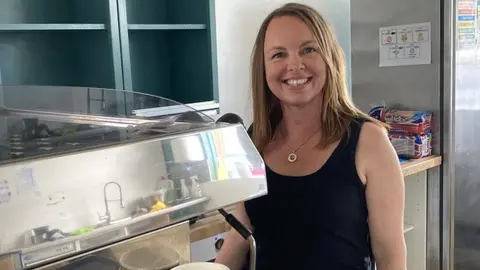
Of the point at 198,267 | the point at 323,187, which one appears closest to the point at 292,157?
the point at 323,187

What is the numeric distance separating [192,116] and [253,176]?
158 millimetres

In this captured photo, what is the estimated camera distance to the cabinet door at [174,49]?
7.59 ft

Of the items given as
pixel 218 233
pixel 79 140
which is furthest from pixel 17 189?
pixel 218 233

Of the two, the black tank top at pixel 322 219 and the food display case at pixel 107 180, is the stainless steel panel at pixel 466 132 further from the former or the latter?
the food display case at pixel 107 180

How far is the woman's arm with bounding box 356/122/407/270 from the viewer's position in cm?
113

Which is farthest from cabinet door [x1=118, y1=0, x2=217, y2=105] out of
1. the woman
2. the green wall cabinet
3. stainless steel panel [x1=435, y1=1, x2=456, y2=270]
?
the woman

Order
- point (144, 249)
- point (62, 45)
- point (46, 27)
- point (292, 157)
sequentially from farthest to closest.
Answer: point (62, 45)
point (46, 27)
point (292, 157)
point (144, 249)

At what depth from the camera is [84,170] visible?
0.51 meters

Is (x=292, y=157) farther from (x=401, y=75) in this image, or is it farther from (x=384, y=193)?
(x=401, y=75)

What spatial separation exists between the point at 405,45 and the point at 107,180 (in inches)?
87.3

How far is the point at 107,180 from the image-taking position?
52cm

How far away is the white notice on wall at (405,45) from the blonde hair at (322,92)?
1.39m

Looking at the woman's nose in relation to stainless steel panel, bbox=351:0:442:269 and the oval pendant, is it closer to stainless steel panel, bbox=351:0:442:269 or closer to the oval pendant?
the oval pendant

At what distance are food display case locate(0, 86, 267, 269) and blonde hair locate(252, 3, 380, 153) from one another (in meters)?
0.45
